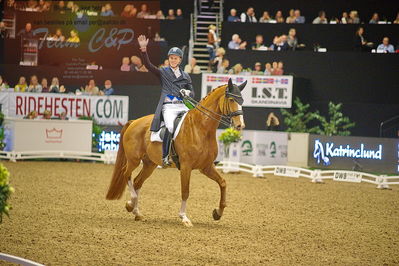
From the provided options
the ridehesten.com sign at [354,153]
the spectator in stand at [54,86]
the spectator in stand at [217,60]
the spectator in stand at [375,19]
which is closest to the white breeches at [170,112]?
the ridehesten.com sign at [354,153]

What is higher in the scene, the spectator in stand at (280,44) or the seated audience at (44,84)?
the spectator in stand at (280,44)

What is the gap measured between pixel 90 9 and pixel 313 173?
425 inches

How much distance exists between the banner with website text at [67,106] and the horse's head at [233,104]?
11674 millimetres

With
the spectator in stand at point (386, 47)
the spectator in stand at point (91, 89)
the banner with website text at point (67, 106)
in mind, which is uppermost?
the spectator in stand at point (386, 47)

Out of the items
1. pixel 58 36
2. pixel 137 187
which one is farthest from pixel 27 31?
pixel 137 187

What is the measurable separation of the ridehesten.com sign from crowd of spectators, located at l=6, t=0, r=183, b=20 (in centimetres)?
724

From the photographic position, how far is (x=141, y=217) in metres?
10.1

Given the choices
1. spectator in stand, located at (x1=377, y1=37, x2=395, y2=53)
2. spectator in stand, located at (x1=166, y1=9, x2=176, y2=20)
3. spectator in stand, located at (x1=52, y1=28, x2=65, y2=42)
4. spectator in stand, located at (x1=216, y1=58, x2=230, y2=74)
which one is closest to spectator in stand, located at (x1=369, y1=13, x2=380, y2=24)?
spectator in stand, located at (x1=377, y1=37, x2=395, y2=53)

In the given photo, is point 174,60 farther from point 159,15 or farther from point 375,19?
point 159,15

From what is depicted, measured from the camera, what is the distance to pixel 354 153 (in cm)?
1875

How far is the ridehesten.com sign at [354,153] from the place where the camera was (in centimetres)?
1833

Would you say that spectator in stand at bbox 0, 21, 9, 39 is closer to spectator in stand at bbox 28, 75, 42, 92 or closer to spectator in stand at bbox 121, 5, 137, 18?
spectator in stand at bbox 28, 75, 42, 92

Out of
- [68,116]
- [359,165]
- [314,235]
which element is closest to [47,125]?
[68,116]

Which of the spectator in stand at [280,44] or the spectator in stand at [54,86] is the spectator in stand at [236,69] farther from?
the spectator in stand at [54,86]
